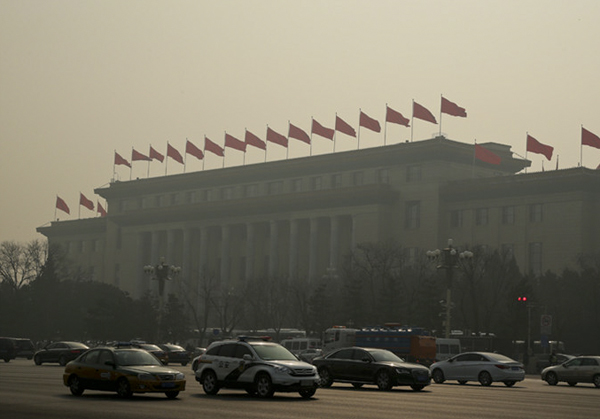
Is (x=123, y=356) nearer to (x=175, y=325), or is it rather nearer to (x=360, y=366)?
(x=360, y=366)

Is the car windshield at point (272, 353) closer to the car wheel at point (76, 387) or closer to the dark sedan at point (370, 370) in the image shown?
the car wheel at point (76, 387)

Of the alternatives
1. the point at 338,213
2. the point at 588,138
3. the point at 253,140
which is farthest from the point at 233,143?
the point at 588,138

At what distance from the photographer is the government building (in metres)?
114

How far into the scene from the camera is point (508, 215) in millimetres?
118812

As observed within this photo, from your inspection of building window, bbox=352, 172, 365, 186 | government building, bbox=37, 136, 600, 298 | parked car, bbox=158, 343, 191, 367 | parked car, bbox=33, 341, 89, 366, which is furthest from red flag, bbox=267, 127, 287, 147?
parked car, bbox=33, 341, 89, 366

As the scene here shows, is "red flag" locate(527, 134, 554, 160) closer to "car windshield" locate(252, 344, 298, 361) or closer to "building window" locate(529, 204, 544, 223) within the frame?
"building window" locate(529, 204, 544, 223)

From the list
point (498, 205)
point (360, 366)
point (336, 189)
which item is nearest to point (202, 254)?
point (336, 189)

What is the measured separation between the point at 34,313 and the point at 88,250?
242ft

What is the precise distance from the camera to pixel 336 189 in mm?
126625

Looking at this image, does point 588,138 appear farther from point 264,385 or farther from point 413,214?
point 264,385

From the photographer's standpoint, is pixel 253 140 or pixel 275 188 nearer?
pixel 253 140

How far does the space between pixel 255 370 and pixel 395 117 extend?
7364cm

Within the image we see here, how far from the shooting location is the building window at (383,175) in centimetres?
12744

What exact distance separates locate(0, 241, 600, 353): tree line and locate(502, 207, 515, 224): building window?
10.4 metres
